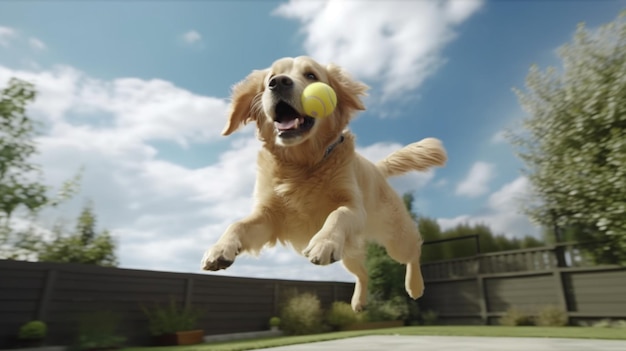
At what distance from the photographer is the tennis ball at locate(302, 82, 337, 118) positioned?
1.77 metres

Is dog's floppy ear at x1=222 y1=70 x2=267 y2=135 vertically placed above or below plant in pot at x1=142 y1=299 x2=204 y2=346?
above

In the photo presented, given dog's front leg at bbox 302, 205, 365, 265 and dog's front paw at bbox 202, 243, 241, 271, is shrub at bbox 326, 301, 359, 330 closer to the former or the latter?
dog's front leg at bbox 302, 205, 365, 265

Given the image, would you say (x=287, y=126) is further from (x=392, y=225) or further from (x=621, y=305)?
(x=621, y=305)

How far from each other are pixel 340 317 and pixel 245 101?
1200 cm

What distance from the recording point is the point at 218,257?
165 cm

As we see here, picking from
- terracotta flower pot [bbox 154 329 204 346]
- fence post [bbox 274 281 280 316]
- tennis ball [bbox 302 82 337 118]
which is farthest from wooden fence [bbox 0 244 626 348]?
tennis ball [bbox 302 82 337 118]

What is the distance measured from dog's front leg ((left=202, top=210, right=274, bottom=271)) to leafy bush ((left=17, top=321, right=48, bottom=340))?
7.61 metres

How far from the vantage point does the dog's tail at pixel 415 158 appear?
3.04 m

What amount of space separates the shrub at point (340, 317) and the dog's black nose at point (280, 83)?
1216 cm

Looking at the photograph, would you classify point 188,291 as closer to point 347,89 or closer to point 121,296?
point 121,296

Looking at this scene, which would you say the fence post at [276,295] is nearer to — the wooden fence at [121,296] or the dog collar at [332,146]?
the wooden fence at [121,296]

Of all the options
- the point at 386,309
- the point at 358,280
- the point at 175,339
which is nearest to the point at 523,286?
the point at 386,309

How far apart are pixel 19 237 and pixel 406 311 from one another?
1164 cm

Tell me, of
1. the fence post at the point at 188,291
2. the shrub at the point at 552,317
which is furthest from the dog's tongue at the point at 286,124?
the shrub at the point at 552,317
